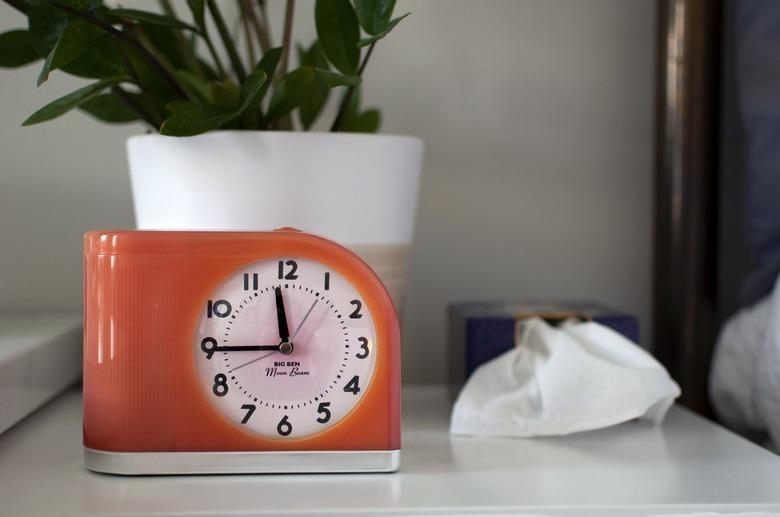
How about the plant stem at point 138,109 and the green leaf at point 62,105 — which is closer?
the green leaf at point 62,105

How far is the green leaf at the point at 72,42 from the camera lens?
0.66 metres

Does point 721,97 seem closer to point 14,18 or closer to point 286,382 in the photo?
point 286,382

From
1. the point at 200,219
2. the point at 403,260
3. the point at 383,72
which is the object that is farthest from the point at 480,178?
the point at 200,219

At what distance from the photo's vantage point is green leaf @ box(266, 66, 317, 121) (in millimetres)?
732

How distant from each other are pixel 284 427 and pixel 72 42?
0.33 metres

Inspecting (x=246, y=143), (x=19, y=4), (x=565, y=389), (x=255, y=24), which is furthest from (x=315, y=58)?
(x=565, y=389)

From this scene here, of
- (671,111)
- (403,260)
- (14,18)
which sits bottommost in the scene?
(403,260)

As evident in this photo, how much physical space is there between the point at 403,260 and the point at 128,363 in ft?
0.98

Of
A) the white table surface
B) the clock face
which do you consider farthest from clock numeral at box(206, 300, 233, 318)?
the white table surface

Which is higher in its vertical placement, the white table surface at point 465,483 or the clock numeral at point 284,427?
the clock numeral at point 284,427

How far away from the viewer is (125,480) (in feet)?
1.97

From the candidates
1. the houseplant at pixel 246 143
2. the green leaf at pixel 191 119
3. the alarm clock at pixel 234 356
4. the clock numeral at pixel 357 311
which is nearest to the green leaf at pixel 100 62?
the houseplant at pixel 246 143

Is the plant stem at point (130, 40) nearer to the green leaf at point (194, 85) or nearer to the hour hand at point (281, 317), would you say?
the green leaf at point (194, 85)

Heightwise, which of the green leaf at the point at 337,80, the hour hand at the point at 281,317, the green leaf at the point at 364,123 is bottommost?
the hour hand at the point at 281,317
